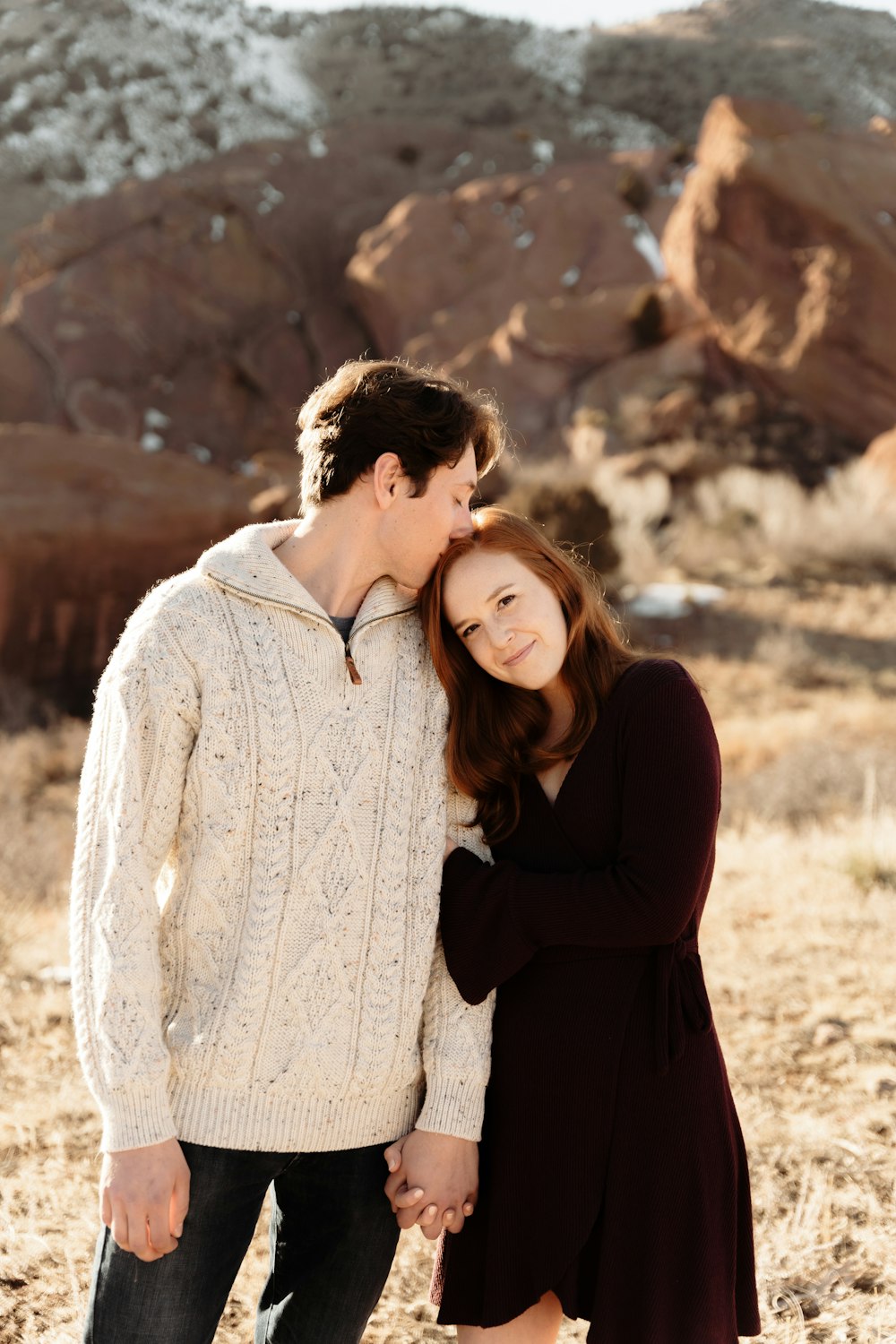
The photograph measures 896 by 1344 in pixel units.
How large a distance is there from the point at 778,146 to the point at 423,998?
19.6 meters

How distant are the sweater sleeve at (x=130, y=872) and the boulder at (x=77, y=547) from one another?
9683 millimetres

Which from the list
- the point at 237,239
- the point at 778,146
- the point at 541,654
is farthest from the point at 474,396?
the point at 237,239

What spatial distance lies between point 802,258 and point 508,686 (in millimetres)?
18391

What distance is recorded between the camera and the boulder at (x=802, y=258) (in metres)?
17.8

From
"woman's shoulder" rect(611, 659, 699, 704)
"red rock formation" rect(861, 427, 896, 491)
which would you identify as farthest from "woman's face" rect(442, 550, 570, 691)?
"red rock formation" rect(861, 427, 896, 491)

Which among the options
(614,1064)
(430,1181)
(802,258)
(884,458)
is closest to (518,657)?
(614,1064)

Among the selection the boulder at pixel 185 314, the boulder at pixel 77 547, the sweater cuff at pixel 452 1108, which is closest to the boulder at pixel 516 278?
the boulder at pixel 185 314

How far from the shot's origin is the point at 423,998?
1.95 meters

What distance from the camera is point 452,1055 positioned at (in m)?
1.88

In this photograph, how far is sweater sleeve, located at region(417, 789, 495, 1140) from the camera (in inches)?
73.2

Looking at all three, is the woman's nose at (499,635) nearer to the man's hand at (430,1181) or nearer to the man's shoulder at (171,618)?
the man's shoulder at (171,618)

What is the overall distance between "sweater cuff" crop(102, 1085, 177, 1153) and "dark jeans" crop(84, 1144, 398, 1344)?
121mm

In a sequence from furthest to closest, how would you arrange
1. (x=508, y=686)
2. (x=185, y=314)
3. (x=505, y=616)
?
(x=185, y=314) → (x=508, y=686) → (x=505, y=616)

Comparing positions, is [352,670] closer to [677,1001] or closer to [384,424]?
[384,424]
